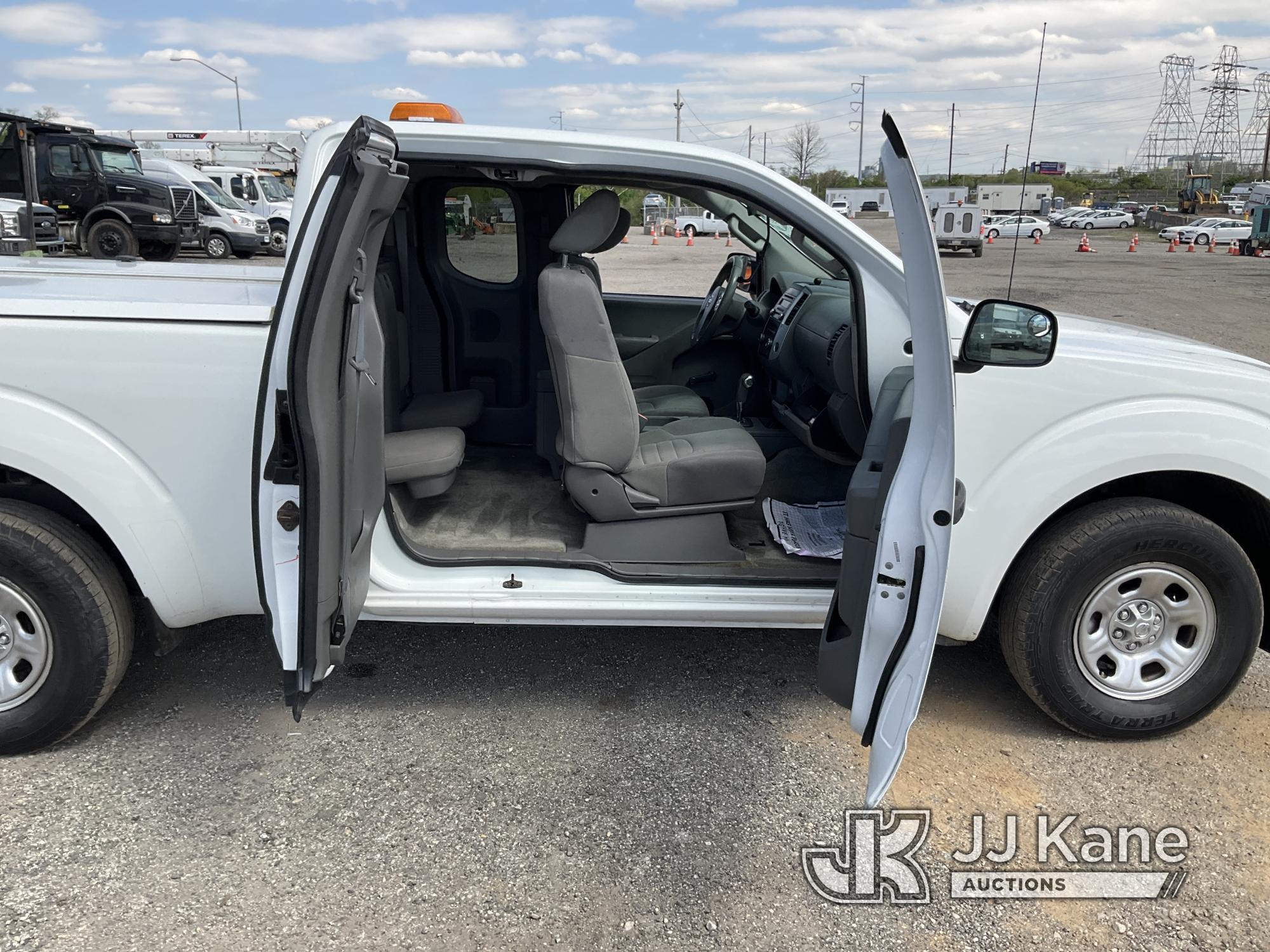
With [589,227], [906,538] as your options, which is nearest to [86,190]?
[589,227]

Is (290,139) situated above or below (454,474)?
above

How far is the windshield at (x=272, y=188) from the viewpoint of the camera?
25022 millimetres

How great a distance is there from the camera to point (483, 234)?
430cm

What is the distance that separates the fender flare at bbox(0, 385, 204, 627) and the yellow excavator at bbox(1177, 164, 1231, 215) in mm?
58532

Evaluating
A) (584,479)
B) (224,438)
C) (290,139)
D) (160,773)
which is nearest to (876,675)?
(584,479)

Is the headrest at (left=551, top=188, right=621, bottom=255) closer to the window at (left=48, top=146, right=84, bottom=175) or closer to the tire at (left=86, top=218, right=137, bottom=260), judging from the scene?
the tire at (left=86, top=218, right=137, bottom=260)

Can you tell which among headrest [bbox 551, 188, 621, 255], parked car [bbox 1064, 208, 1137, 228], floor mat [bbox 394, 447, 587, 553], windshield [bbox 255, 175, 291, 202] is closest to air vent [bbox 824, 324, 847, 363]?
headrest [bbox 551, 188, 621, 255]

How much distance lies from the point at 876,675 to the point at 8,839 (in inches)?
89.4

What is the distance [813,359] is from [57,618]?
276 centimetres

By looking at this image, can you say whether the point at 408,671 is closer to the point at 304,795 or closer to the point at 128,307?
the point at 304,795

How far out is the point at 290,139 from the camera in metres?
30.7

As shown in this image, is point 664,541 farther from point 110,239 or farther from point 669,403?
point 110,239

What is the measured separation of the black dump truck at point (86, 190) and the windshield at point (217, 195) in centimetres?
237

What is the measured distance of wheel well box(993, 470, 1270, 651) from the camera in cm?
286
